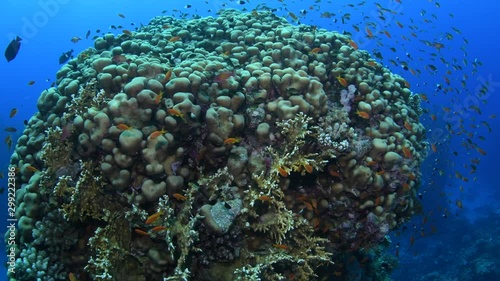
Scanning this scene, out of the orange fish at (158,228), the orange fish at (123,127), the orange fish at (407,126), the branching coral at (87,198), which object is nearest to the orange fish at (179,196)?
the orange fish at (158,228)

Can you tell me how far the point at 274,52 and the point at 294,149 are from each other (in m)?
2.03

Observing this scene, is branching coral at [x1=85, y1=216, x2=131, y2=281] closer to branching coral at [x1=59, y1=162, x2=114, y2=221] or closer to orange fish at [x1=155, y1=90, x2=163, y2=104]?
branching coral at [x1=59, y1=162, x2=114, y2=221]

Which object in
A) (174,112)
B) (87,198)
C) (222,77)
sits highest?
(222,77)

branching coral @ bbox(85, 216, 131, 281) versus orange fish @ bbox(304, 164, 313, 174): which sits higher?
orange fish @ bbox(304, 164, 313, 174)

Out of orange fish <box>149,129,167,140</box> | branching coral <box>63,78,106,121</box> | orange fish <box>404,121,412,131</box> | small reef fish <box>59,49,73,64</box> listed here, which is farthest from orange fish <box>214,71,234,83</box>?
small reef fish <box>59,49,73,64</box>

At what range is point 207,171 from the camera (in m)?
4.99

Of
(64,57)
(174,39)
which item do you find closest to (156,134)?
(174,39)

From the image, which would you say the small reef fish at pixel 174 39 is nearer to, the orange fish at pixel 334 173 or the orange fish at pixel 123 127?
the orange fish at pixel 123 127

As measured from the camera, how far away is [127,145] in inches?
173

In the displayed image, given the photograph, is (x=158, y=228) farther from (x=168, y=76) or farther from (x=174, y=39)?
(x=174, y=39)

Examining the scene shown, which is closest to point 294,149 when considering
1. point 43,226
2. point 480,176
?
point 43,226

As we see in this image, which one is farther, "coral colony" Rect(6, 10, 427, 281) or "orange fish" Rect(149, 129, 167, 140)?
"coral colony" Rect(6, 10, 427, 281)

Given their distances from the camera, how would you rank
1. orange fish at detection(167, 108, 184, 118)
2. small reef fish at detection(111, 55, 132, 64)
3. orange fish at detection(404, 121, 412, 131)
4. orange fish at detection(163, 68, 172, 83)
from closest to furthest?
orange fish at detection(167, 108, 184, 118), orange fish at detection(163, 68, 172, 83), small reef fish at detection(111, 55, 132, 64), orange fish at detection(404, 121, 412, 131)

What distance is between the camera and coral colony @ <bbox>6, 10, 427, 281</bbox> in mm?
4547
